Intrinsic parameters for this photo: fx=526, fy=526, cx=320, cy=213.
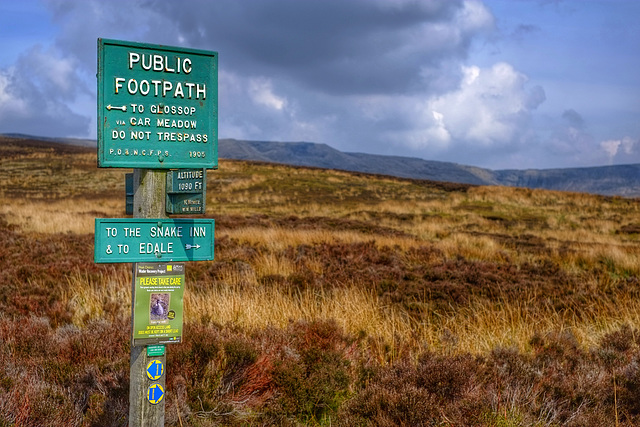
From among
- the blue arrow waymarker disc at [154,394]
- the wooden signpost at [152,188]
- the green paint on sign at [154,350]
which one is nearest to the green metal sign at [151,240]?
the wooden signpost at [152,188]

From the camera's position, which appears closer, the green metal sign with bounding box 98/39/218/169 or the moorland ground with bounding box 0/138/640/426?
the green metal sign with bounding box 98/39/218/169

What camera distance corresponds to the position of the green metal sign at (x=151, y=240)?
3145mm

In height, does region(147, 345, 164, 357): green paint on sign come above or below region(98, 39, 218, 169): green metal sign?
below

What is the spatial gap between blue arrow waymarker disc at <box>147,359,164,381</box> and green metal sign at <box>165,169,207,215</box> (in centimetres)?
94

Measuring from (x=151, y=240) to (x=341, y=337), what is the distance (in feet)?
8.94

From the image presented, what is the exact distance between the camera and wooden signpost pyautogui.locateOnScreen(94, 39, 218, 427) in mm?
3184

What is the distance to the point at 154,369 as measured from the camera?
3242 mm

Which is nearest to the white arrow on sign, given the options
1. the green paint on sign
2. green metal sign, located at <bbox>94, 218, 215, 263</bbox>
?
green metal sign, located at <bbox>94, 218, 215, 263</bbox>

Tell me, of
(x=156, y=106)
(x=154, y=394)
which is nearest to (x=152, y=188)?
(x=156, y=106)

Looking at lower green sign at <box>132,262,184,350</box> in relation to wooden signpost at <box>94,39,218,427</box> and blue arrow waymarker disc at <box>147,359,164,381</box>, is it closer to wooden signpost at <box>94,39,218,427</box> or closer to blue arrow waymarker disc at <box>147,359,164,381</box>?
wooden signpost at <box>94,39,218,427</box>

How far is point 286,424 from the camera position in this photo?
3904mm

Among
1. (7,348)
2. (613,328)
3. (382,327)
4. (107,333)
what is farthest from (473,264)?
(7,348)

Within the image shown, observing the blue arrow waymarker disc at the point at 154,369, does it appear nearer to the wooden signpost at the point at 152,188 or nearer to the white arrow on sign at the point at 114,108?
the wooden signpost at the point at 152,188

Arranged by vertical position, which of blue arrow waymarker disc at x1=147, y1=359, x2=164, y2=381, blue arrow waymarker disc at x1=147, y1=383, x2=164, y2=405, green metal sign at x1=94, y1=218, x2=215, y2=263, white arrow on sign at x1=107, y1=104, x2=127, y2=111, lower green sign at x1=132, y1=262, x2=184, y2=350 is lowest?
blue arrow waymarker disc at x1=147, y1=383, x2=164, y2=405
